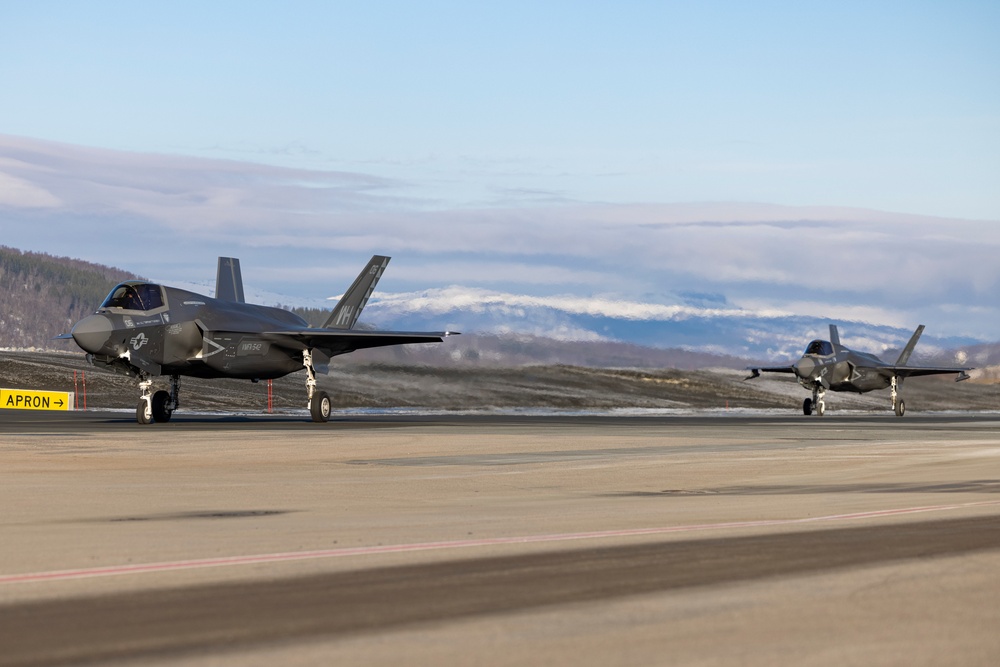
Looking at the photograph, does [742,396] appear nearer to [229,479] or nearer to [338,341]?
[338,341]

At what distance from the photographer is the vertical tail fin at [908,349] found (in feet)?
244

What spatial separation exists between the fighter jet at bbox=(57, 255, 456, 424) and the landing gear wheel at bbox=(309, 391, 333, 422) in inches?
1.3

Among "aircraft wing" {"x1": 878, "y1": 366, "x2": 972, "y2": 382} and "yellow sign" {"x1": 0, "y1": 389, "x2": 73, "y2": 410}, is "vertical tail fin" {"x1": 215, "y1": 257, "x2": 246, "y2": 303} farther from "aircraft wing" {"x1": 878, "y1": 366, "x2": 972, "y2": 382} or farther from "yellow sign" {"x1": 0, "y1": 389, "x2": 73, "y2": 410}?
"aircraft wing" {"x1": 878, "y1": 366, "x2": 972, "y2": 382}

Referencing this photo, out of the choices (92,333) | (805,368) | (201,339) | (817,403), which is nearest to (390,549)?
(92,333)

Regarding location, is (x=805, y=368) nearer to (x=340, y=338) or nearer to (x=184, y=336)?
(x=340, y=338)

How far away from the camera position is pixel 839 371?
6444cm

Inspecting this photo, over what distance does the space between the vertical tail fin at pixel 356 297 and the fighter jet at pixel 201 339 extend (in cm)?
315

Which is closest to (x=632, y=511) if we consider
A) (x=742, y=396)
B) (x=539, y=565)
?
(x=539, y=565)

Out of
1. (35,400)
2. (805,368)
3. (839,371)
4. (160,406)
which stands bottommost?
(35,400)

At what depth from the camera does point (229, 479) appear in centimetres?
1866

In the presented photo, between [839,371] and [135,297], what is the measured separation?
1557 inches

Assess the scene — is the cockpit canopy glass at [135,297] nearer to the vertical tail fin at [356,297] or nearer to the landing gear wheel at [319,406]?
the landing gear wheel at [319,406]

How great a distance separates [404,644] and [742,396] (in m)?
88.4

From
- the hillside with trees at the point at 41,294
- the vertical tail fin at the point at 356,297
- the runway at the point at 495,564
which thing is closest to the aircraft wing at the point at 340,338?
the vertical tail fin at the point at 356,297
